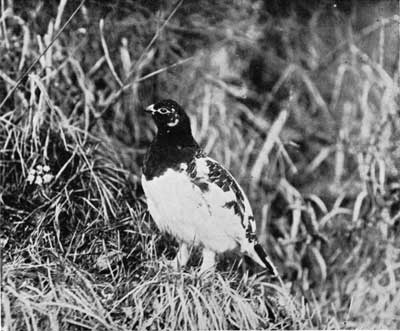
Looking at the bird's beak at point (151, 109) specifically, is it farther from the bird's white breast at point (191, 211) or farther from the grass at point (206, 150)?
the bird's white breast at point (191, 211)

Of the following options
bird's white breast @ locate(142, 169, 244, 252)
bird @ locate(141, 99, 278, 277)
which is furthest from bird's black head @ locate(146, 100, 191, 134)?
bird's white breast @ locate(142, 169, 244, 252)

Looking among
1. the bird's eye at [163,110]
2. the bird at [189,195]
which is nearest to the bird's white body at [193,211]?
the bird at [189,195]

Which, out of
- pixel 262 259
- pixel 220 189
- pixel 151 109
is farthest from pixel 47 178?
pixel 262 259

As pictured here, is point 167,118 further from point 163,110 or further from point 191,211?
point 191,211

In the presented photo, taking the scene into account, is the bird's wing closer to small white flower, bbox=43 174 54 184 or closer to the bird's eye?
the bird's eye

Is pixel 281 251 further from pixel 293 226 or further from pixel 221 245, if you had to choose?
pixel 221 245

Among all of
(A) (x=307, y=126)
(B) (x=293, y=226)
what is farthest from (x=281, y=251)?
(A) (x=307, y=126)
